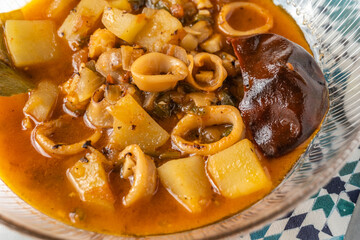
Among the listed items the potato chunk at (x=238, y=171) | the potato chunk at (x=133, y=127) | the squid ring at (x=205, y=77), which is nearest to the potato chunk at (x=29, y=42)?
the potato chunk at (x=133, y=127)

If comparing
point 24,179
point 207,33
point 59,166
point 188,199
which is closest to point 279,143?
point 188,199

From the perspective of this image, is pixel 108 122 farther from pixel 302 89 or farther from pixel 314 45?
pixel 314 45

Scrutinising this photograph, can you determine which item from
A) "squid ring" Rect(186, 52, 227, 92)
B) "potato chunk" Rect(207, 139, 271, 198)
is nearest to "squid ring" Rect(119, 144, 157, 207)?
"potato chunk" Rect(207, 139, 271, 198)

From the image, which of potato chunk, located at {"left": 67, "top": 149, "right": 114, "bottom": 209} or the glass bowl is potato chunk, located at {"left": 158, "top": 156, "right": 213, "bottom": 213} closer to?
the glass bowl

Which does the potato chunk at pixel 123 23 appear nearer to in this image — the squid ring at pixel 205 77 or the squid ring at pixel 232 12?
the squid ring at pixel 205 77

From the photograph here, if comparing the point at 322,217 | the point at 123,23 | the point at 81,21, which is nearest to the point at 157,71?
the point at 123,23
